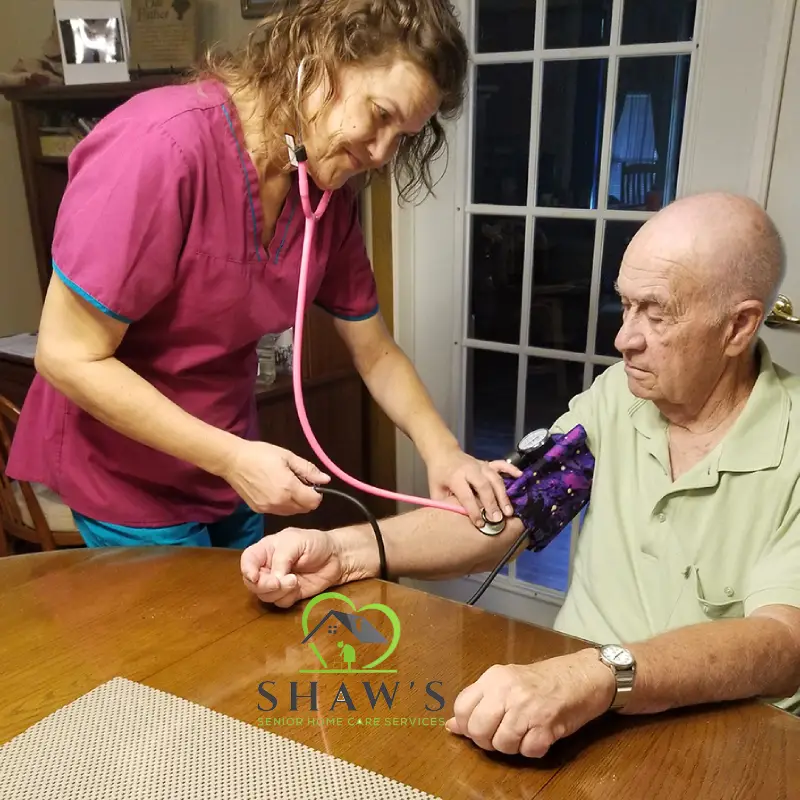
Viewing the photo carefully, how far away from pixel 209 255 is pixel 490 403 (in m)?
1.27

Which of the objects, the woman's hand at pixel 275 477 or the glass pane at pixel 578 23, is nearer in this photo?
the woman's hand at pixel 275 477

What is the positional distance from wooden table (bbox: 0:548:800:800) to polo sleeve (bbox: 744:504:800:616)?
17 centimetres

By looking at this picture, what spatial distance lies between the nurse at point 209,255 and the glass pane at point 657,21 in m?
0.76

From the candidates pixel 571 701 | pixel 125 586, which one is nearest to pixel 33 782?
pixel 125 586

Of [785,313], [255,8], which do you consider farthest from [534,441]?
[255,8]

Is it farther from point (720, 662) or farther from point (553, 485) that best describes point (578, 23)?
point (720, 662)

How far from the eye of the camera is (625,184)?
187 cm

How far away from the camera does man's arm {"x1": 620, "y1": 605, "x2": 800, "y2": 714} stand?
813mm

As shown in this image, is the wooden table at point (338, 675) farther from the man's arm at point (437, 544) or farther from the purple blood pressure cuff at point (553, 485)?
the purple blood pressure cuff at point (553, 485)

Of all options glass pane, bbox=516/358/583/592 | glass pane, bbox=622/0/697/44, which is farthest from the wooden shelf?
glass pane, bbox=516/358/583/592

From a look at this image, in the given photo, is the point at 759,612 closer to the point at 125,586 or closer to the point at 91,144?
the point at 125,586

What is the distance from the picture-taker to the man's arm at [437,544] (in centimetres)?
121

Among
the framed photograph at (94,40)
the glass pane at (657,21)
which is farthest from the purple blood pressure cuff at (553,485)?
the framed photograph at (94,40)

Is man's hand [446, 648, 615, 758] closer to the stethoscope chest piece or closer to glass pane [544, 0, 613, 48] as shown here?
the stethoscope chest piece
